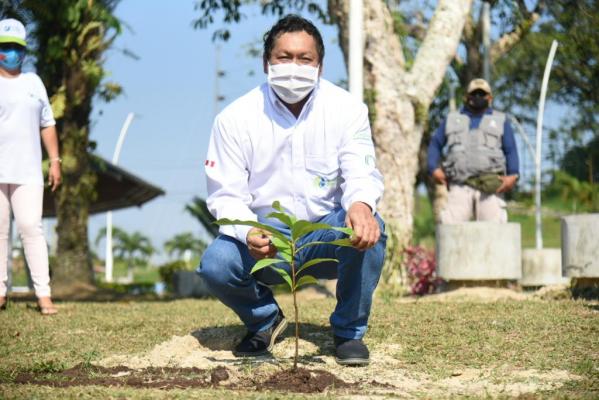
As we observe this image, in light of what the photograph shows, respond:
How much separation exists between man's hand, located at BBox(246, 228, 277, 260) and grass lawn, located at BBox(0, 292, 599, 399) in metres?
0.57

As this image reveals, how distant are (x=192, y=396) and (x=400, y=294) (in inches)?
287

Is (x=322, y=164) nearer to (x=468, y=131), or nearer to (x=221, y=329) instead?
(x=221, y=329)

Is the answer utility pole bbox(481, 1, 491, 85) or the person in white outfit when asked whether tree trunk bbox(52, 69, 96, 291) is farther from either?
utility pole bbox(481, 1, 491, 85)

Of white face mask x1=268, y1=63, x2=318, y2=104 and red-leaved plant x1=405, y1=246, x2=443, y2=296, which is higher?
white face mask x1=268, y1=63, x2=318, y2=104

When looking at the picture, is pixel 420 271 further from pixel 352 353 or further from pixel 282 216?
pixel 282 216

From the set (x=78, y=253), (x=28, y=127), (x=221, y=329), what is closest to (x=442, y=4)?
(x=78, y=253)

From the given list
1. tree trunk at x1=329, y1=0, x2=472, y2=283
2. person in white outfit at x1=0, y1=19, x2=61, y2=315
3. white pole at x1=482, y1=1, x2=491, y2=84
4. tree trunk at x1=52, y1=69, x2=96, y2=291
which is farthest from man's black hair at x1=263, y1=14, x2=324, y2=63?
white pole at x1=482, y1=1, x2=491, y2=84

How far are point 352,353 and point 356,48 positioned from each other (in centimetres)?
703

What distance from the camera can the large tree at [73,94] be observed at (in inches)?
507

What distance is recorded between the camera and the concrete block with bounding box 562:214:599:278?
8.83 meters

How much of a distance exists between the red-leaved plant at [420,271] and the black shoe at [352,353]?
6.54 meters

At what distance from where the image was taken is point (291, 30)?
500 cm

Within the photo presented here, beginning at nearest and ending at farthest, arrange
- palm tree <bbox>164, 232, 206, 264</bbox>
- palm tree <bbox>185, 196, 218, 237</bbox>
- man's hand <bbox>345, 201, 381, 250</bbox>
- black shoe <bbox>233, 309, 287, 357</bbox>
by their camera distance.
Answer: man's hand <bbox>345, 201, 381, 250</bbox>, black shoe <bbox>233, 309, 287, 357</bbox>, palm tree <bbox>185, 196, 218, 237</bbox>, palm tree <bbox>164, 232, 206, 264</bbox>

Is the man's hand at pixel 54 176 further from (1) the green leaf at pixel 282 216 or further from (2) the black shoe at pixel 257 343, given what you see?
(1) the green leaf at pixel 282 216
